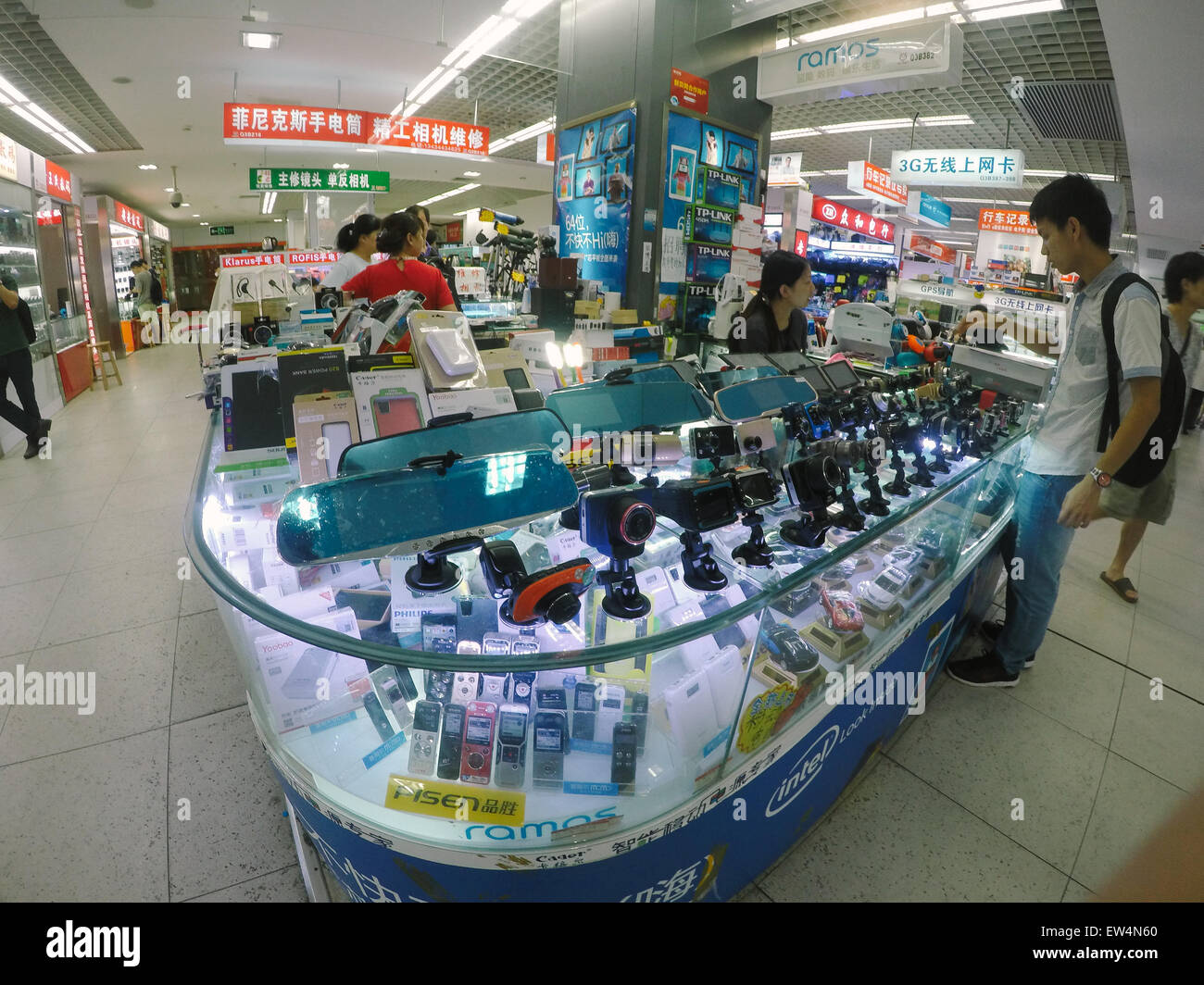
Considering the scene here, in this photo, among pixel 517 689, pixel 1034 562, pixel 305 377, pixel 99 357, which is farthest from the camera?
pixel 99 357

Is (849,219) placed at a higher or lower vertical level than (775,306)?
higher

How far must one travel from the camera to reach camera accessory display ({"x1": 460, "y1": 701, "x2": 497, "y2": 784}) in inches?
50.8

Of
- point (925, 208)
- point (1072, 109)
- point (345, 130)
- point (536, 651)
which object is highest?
point (1072, 109)

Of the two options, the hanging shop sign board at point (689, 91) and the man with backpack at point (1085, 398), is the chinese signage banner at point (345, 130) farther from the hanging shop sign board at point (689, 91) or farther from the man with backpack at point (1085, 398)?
the man with backpack at point (1085, 398)

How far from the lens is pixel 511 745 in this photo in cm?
133

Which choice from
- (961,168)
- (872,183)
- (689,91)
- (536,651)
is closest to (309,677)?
(536,651)

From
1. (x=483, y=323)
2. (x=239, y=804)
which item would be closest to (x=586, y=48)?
(x=483, y=323)

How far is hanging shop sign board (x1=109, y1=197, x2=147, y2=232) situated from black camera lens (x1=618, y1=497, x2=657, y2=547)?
17224 millimetres

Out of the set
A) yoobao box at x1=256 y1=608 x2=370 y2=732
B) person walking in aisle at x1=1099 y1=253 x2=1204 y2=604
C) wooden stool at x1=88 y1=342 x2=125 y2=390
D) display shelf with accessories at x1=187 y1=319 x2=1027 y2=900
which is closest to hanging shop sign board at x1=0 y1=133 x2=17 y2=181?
wooden stool at x1=88 y1=342 x2=125 y2=390

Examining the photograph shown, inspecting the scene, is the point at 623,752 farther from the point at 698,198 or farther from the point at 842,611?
the point at 698,198

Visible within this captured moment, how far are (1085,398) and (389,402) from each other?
7.47ft

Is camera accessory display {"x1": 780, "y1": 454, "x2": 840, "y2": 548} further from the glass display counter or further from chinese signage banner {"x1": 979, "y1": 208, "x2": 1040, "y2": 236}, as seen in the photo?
chinese signage banner {"x1": 979, "y1": 208, "x2": 1040, "y2": 236}

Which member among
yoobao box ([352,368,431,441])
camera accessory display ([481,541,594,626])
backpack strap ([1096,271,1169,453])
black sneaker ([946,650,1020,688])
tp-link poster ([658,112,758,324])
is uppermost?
tp-link poster ([658,112,758,324])
